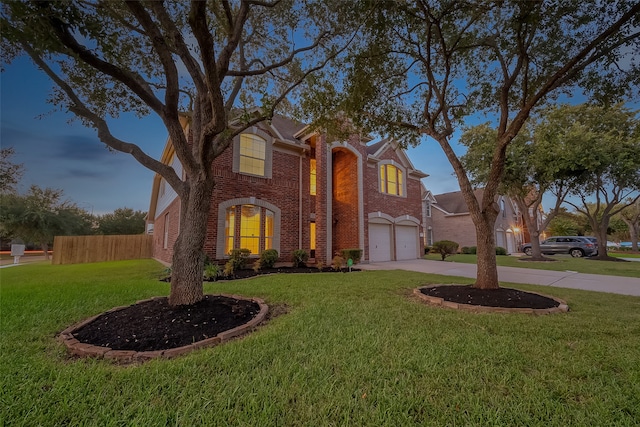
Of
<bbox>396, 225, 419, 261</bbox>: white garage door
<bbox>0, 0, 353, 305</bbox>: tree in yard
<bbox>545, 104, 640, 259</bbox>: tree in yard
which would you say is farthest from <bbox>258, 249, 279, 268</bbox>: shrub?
<bbox>545, 104, 640, 259</bbox>: tree in yard

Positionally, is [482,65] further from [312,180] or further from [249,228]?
[249,228]

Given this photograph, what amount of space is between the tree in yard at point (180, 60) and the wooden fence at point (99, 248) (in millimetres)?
13452

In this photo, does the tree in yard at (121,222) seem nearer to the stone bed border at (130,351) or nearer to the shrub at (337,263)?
the shrub at (337,263)

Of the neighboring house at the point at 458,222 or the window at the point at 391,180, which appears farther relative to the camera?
the neighboring house at the point at 458,222

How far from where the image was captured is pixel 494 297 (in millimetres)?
4746

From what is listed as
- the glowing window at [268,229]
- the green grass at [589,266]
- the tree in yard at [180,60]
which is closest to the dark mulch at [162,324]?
the tree in yard at [180,60]

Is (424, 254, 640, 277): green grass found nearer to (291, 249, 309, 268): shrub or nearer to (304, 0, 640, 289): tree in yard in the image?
(304, 0, 640, 289): tree in yard

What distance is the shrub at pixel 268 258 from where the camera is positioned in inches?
381

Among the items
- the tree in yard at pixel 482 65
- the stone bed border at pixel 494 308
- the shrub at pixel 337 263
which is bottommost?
the stone bed border at pixel 494 308

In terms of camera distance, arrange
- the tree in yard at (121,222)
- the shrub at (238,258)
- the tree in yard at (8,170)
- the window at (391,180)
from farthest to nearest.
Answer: the tree in yard at (121,222)
the window at (391,180)
the tree in yard at (8,170)
the shrub at (238,258)

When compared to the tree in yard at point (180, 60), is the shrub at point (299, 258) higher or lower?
lower

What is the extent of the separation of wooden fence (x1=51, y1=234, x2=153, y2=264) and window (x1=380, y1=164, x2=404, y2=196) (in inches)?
662

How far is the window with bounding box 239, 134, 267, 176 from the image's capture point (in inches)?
412

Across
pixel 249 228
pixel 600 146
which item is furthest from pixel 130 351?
pixel 600 146
